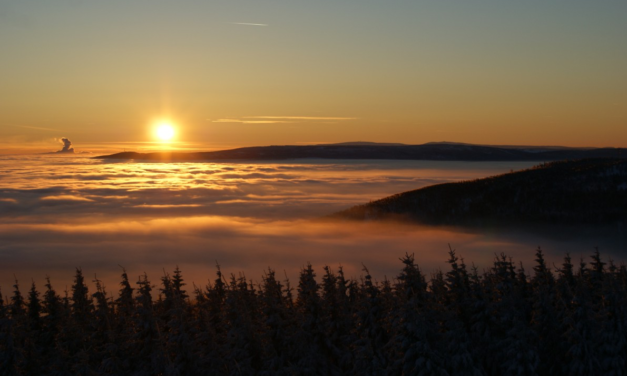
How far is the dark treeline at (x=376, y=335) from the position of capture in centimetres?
2877

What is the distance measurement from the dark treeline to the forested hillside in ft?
332

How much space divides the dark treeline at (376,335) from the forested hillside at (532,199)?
10114cm

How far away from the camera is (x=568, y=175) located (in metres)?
146

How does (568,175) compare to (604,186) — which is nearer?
(604,186)

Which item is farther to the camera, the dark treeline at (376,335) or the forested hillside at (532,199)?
the forested hillside at (532,199)

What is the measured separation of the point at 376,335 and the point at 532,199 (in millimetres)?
126726

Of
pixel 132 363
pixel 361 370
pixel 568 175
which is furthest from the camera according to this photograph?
pixel 568 175

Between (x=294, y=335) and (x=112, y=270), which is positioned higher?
(x=294, y=335)

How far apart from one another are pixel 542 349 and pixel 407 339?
11.1 metres

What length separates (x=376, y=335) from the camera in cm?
3209

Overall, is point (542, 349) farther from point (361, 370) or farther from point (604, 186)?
point (604, 186)

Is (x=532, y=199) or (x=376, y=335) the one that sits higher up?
(x=376, y=335)

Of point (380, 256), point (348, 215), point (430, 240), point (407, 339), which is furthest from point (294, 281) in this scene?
point (407, 339)

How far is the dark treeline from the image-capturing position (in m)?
28.8
